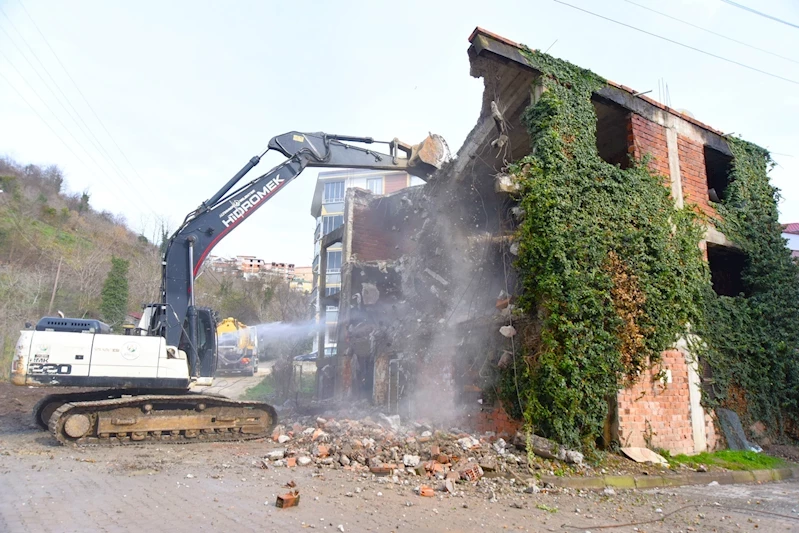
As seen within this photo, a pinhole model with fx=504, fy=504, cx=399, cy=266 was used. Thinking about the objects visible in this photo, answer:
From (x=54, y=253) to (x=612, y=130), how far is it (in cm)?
3614

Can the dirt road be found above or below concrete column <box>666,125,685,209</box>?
below

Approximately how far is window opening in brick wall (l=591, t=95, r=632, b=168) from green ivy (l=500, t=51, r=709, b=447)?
549mm

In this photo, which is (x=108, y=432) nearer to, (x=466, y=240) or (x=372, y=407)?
(x=372, y=407)

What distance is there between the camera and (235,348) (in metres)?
27.8

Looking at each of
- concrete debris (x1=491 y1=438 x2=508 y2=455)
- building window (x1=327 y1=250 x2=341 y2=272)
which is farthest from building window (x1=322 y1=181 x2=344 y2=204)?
concrete debris (x1=491 y1=438 x2=508 y2=455)

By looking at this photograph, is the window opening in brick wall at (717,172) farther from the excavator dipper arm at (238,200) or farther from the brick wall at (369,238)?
the brick wall at (369,238)

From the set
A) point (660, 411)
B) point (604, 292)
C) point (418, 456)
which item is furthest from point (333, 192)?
point (418, 456)

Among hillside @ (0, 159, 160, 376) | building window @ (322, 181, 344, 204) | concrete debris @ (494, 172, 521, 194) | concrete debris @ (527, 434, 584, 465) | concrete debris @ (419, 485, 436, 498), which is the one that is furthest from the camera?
building window @ (322, 181, 344, 204)

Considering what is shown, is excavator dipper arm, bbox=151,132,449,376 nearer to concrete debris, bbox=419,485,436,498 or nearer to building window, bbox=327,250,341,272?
concrete debris, bbox=419,485,436,498

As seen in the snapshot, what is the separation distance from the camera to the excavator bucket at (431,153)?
11.4 m

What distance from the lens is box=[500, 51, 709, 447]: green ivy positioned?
23.8 feet

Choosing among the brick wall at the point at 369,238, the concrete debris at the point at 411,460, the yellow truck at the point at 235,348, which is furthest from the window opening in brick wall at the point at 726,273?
the yellow truck at the point at 235,348

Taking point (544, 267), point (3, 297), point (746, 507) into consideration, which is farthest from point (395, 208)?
point (3, 297)

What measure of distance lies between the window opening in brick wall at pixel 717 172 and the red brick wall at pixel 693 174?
3.01 feet
